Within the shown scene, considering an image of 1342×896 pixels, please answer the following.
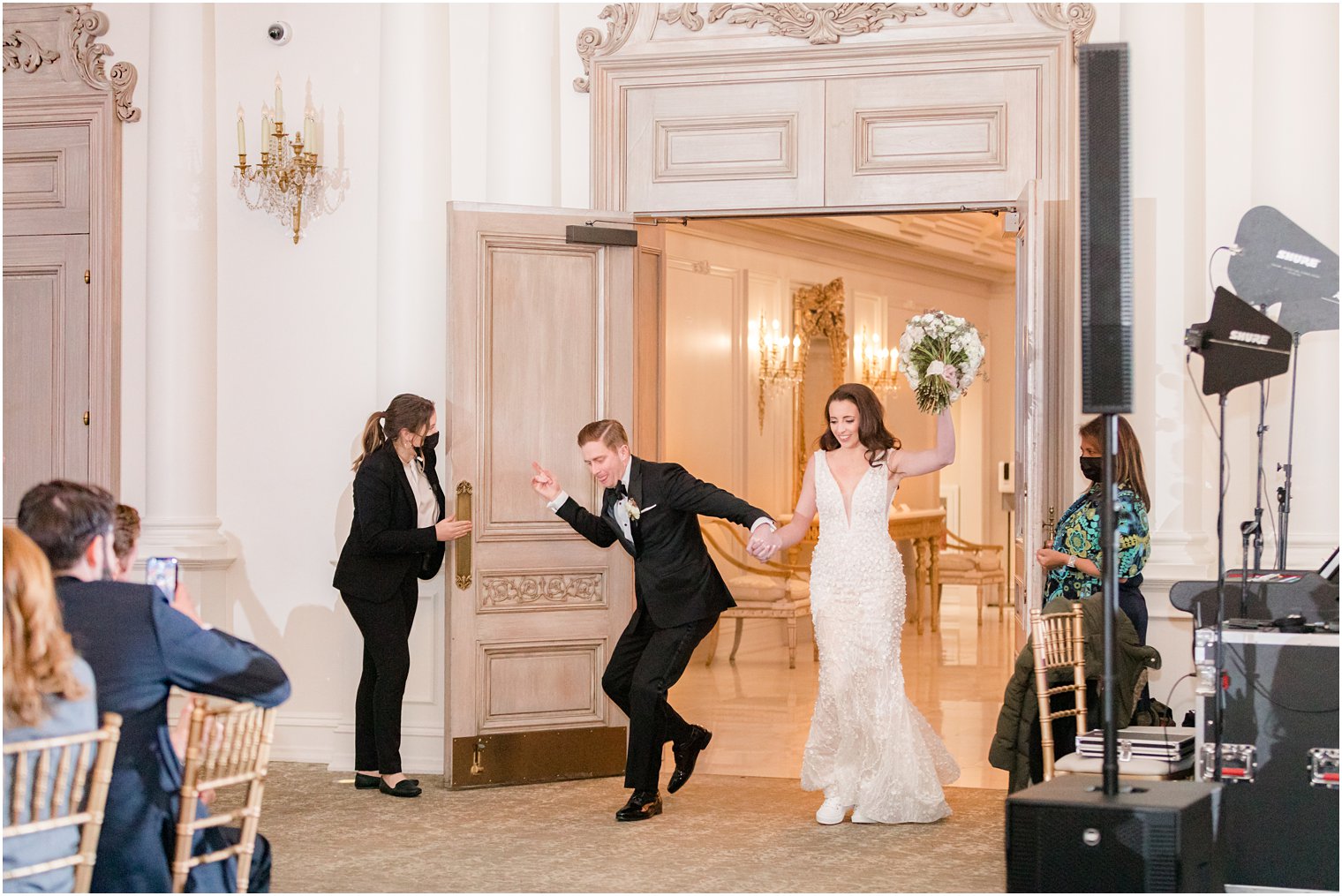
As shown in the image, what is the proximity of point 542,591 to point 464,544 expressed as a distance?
A: 401 mm

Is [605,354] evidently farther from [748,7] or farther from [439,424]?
[748,7]

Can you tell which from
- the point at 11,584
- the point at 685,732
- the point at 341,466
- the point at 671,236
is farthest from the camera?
the point at 671,236

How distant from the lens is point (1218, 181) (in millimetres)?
6051

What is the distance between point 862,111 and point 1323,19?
1870 mm

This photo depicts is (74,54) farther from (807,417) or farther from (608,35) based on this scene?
(807,417)

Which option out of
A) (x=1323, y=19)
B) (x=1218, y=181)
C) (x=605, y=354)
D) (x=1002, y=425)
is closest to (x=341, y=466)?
(x=605, y=354)

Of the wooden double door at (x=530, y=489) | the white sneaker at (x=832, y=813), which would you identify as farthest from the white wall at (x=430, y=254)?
the white sneaker at (x=832, y=813)

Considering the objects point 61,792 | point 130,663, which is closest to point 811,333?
point 130,663

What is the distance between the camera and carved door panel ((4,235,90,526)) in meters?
7.11

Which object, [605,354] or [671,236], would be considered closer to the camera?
[605,354]

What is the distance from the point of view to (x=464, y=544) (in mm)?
6160

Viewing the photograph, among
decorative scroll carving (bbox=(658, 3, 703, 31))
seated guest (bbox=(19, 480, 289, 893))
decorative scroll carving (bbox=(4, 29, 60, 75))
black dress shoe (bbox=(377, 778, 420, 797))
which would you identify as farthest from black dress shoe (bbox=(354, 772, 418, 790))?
decorative scroll carving (bbox=(4, 29, 60, 75))

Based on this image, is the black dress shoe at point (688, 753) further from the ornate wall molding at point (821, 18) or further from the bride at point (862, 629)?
the ornate wall molding at point (821, 18)

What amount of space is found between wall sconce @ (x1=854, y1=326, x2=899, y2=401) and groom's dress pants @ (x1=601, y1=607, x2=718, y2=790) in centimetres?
763
